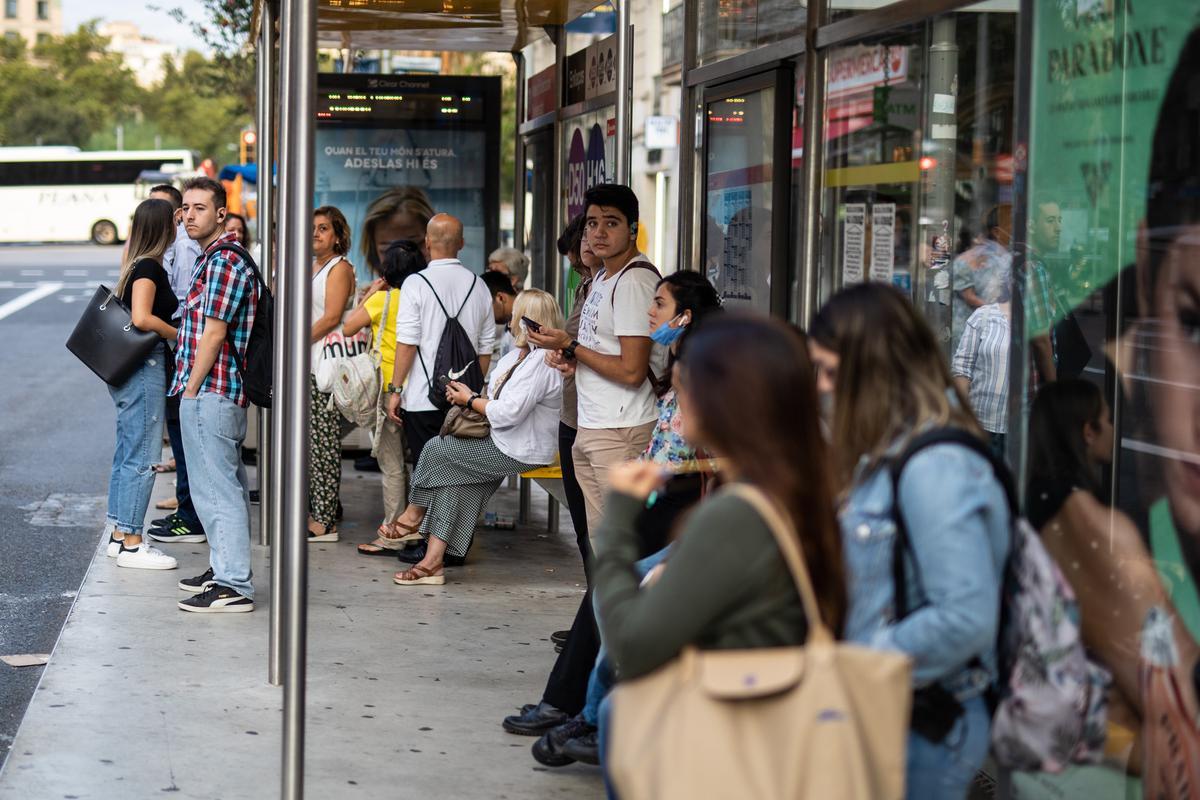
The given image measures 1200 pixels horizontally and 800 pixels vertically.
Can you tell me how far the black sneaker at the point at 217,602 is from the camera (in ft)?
22.2

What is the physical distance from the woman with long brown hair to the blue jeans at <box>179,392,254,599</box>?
14.5ft

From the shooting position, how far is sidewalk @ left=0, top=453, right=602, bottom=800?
4703 millimetres

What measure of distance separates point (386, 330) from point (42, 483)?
3903 mm

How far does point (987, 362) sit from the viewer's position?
4578 mm

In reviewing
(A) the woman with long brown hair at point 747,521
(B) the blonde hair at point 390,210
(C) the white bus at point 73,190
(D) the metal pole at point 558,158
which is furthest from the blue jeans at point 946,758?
(C) the white bus at point 73,190

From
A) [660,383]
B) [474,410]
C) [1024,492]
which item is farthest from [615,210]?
[1024,492]

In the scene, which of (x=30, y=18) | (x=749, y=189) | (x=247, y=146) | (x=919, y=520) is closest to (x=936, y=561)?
(x=919, y=520)

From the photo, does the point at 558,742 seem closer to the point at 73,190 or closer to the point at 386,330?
the point at 386,330

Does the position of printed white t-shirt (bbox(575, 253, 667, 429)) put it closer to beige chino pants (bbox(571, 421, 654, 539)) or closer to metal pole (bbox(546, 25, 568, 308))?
beige chino pants (bbox(571, 421, 654, 539))

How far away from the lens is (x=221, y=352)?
6578mm

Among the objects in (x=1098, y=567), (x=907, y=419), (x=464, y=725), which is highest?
(x=907, y=419)

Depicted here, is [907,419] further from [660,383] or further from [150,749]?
Answer: [150,749]

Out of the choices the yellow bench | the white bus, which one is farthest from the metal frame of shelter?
the white bus

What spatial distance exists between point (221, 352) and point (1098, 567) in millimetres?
4089
